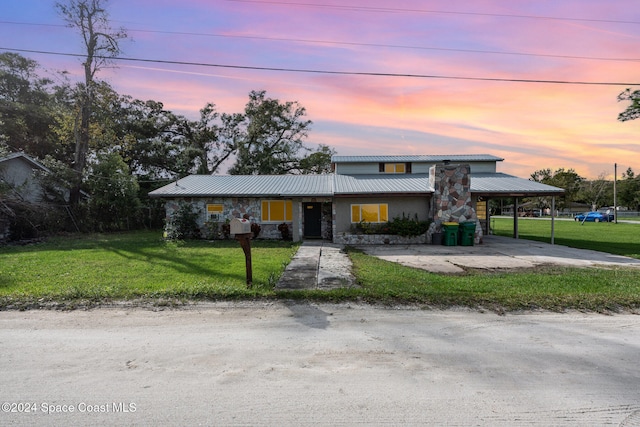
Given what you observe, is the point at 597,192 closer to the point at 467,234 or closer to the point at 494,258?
the point at 467,234

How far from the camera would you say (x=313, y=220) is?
18.2 meters

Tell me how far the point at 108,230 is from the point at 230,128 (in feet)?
50.8

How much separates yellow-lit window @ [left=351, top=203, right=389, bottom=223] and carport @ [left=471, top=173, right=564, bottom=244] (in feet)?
14.9

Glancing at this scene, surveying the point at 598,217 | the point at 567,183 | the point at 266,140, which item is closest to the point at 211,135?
the point at 266,140

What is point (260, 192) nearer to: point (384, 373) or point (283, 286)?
point (283, 286)

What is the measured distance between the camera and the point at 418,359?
361 cm

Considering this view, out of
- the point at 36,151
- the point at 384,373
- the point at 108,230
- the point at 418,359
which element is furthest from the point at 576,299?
the point at 36,151

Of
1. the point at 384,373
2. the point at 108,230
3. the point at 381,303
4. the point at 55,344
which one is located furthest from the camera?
the point at 108,230

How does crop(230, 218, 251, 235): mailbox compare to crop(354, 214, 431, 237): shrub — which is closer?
crop(230, 218, 251, 235): mailbox

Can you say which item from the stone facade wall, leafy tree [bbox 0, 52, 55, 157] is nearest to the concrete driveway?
the stone facade wall

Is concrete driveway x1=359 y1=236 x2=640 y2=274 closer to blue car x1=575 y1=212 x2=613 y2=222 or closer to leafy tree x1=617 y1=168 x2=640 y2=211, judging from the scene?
blue car x1=575 y1=212 x2=613 y2=222

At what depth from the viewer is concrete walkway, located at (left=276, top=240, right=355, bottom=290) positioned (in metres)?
6.91

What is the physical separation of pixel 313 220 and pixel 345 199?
246cm

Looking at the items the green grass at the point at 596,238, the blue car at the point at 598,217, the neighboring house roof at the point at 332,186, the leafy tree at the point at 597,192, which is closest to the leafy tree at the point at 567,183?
the leafy tree at the point at 597,192
